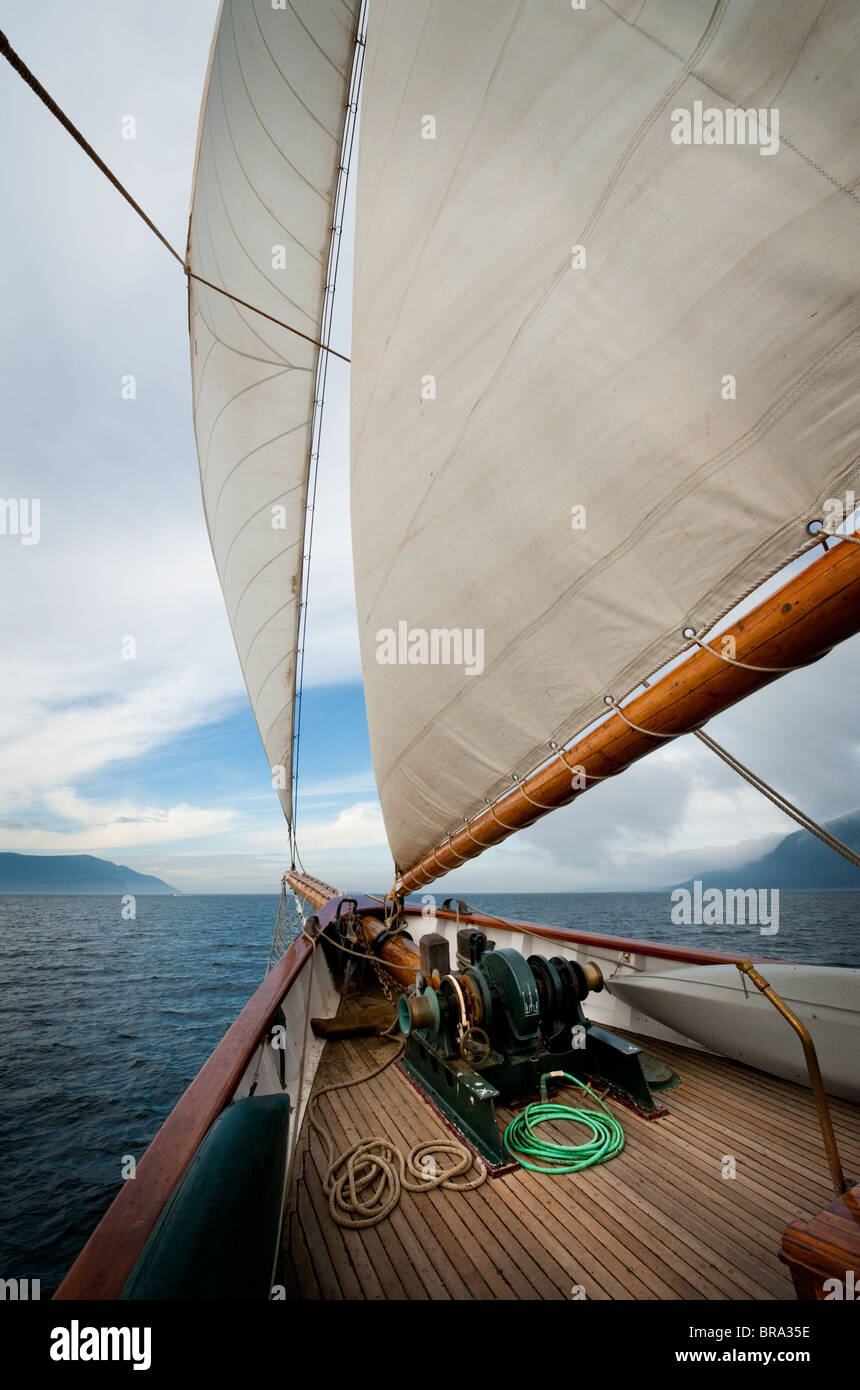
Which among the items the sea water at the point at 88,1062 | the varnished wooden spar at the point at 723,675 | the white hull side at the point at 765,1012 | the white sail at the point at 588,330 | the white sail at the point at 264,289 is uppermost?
the white sail at the point at 264,289

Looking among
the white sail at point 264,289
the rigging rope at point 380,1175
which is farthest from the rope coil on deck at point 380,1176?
the white sail at point 264,289

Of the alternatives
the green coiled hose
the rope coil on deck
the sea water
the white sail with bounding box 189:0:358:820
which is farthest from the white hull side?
the white sail with bounding box 189:0:358:820

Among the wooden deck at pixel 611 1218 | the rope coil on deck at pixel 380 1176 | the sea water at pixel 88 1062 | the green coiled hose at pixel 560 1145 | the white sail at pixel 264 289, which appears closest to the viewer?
the wooden deck at pixel 611 1218

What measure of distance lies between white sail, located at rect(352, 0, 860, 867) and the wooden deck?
216 centimetres

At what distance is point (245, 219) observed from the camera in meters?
6.56

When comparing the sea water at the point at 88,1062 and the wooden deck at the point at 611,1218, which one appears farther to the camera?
the sea water at the point at 88,1062

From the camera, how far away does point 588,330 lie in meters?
2.57

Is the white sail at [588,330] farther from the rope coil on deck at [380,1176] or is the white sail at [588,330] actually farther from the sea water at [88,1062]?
the sea water at [88,1062]

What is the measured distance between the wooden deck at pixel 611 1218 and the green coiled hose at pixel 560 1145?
60mm

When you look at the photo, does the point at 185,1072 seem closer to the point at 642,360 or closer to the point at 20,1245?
the point at 20,1245

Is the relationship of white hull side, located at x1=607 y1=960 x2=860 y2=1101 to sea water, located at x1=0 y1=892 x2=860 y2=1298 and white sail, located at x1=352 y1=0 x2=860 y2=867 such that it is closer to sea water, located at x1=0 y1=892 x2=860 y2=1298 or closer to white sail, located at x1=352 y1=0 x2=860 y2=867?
white sail, located at x1=352 y1=0 x2=860 y2=867

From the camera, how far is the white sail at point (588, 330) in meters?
1.90
